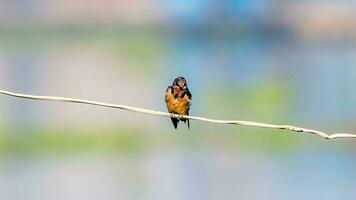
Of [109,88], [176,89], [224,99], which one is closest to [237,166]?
→ [224,99]

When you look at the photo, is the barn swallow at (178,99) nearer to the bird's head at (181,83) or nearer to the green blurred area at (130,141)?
the bird's head at (181,83)

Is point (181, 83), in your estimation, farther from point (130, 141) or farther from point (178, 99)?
point (130, 141)

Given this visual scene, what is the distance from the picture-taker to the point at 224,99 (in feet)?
31.0

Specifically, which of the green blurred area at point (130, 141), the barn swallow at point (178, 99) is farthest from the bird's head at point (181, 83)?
the green blurred area at point (130, 141)

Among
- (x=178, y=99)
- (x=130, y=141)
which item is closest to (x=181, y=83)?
(x=178, y=99)

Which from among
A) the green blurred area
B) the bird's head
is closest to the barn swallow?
the bird's head

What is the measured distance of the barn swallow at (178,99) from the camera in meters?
Answer: 3.26

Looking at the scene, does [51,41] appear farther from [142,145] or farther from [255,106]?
Result: [255,106]

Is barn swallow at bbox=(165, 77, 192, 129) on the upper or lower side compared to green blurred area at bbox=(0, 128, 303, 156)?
lower

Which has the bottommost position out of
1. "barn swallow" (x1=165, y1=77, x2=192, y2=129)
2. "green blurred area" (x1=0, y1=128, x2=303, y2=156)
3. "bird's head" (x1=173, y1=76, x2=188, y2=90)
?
"barn swallow" (x1=165, y1=77, x2=192, y2=129)

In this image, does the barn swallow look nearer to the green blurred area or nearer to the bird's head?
the bird's head

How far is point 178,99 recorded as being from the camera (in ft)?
10.8

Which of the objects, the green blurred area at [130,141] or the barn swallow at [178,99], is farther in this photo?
the green blurred area at [130,141]

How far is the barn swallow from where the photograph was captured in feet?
10.7
